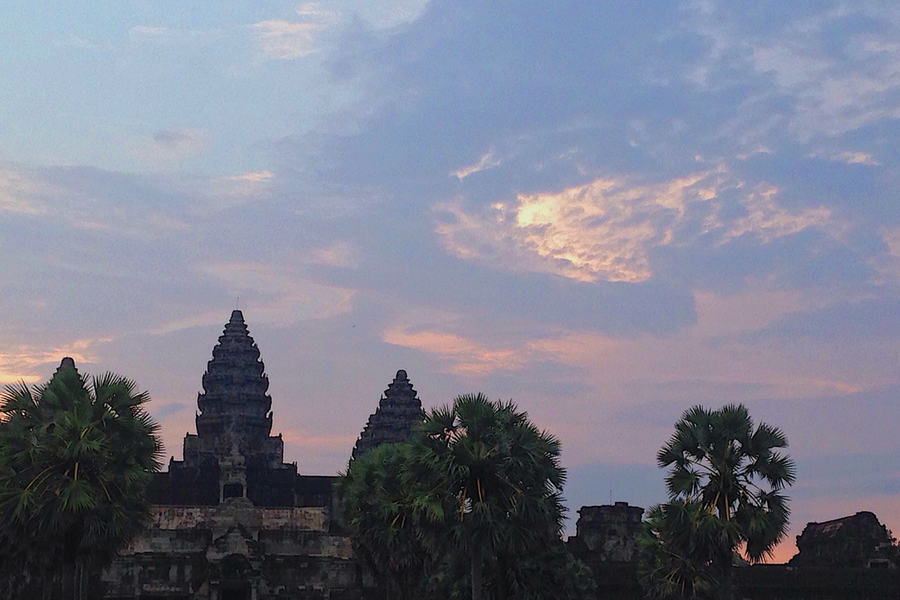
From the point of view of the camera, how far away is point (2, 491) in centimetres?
3566

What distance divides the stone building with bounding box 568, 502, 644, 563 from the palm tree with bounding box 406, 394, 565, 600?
56956 millimetres

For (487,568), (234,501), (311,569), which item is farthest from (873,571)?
(487,568)

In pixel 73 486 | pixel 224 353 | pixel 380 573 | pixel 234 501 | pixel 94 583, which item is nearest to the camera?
pixel 73 486

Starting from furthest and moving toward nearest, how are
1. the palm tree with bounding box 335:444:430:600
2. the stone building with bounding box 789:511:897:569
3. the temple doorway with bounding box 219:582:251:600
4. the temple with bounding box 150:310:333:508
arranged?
the temple with bounding box 150:310:333:508 < the stone building with bounding box 789:511:897:569 < the temple doorway with bounding box 219:582:251:600 < the palm tree with bounding box 335:444:430:600

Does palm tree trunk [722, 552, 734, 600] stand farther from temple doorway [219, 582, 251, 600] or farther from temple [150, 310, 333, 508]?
temple [150, 310, 333, 508]

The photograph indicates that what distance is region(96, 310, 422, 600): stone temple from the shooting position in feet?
240

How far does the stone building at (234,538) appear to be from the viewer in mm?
73062

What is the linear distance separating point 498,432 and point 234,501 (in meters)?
51.0

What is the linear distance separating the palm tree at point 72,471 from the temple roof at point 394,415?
3574 inches

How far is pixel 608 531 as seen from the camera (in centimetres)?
9444

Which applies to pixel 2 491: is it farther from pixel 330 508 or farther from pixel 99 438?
pixel 330 508

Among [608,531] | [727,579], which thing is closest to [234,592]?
[608,531]

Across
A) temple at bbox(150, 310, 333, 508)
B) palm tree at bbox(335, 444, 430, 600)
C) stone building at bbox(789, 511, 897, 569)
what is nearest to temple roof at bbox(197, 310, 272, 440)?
temple at bbox(150, 310, 333, 508)

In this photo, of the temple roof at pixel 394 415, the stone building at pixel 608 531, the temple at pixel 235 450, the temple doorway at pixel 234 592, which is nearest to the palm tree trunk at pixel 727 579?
the temple doorway at pixel 234 592
